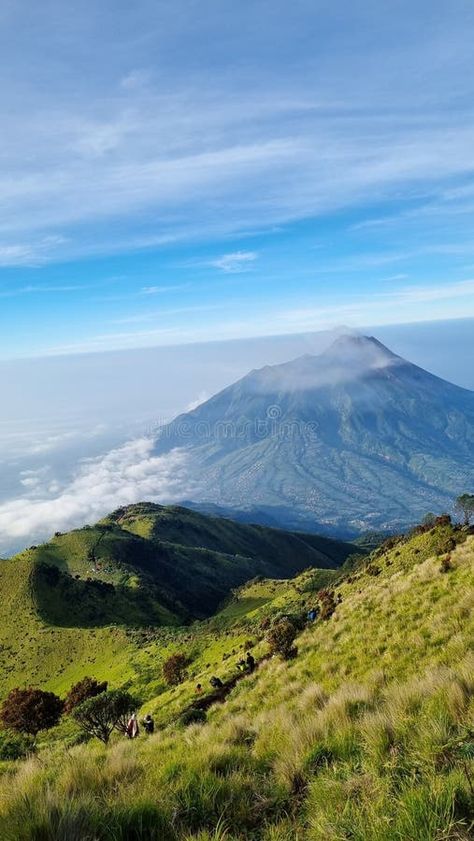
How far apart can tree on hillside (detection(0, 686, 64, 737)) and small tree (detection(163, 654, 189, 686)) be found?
37.1 feet

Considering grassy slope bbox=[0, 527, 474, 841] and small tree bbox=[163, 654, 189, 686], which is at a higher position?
grassy slope bbox=[0, 527, 474, 841]

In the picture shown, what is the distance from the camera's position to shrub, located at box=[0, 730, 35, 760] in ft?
102

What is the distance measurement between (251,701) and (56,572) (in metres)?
95.6

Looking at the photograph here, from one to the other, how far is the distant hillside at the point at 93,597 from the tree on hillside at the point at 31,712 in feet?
75.6

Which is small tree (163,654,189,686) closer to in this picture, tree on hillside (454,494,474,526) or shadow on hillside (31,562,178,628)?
shadow on hillside (31,562,178,628)

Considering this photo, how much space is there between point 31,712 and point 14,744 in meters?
2.29

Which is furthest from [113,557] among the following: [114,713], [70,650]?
[114,713]

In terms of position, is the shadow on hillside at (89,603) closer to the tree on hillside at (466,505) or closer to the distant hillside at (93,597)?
the distant hillside at (93,597)

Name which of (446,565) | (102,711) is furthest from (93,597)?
(446,565)

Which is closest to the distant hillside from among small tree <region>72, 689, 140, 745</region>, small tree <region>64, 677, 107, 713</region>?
small tree <region>64, 677, 107, 713</region>

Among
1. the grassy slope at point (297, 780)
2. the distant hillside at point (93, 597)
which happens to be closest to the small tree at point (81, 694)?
the distant hillside at point (93, 597)

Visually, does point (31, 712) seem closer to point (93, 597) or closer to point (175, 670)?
point (175, 670)

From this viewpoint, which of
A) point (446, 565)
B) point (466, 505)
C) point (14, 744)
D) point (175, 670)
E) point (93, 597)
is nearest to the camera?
point (446, 565)

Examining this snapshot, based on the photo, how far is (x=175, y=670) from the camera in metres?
46.9
